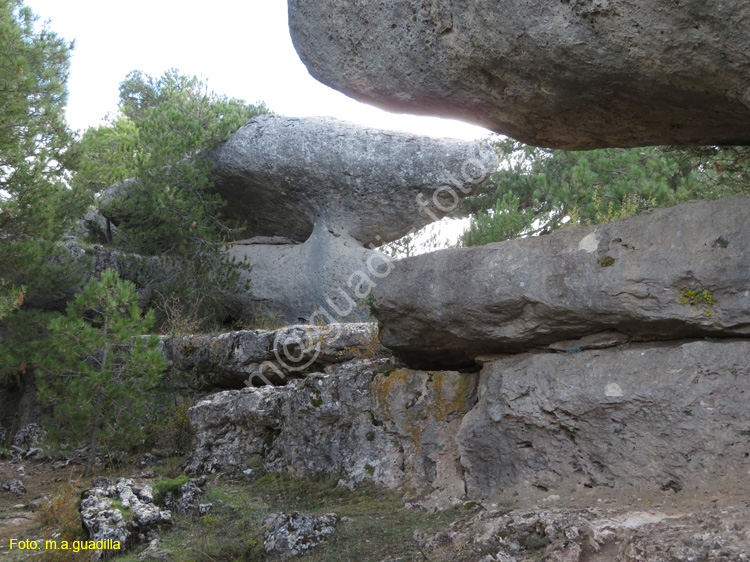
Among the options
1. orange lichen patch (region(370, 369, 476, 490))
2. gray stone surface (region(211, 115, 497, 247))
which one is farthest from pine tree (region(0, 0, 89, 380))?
orange lichen patch (region(370, 369, 476, 490))

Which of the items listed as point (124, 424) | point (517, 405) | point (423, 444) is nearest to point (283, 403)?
point (423, 444)

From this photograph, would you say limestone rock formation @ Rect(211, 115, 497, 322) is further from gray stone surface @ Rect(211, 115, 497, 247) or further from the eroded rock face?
the eroded rock face

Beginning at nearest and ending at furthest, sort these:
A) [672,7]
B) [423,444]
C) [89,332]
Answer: [672,7], [423,444], [89,332]

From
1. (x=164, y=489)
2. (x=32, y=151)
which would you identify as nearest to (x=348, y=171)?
(x=32, y=151)

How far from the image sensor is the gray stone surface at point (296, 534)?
511cm

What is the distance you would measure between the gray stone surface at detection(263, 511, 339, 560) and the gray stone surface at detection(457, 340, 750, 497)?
50.9 inches

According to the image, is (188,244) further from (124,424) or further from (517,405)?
(517,405)

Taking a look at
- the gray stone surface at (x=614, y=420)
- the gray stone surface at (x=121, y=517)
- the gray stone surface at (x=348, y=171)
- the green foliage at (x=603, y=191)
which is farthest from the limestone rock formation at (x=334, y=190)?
the gray stone surface at (x=614, y=420)

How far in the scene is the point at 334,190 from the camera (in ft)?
41.6

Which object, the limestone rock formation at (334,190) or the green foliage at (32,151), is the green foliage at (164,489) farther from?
the limestone rock formation at (334,190)

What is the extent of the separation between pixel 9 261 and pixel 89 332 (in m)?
1.77

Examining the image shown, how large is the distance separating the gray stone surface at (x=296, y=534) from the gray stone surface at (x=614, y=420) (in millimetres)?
1294

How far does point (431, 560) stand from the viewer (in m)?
4.64

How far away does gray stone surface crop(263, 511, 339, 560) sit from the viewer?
5.11 metres
